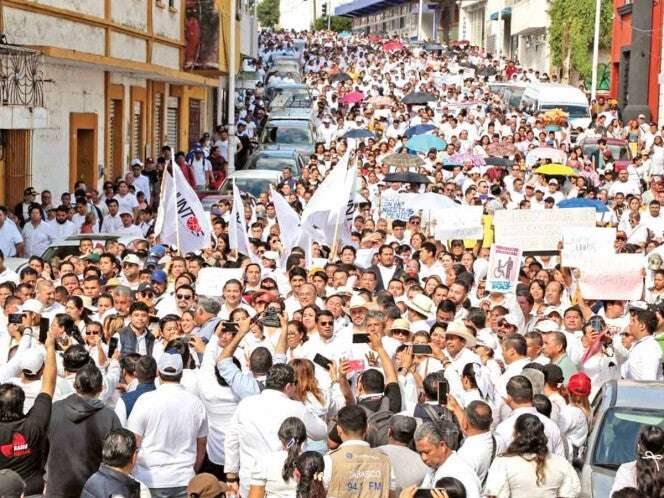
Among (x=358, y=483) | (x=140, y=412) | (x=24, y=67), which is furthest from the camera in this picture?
(x=24, y=67)

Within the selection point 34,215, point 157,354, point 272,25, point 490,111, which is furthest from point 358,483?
point 272,25

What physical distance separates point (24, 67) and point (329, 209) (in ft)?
23.1

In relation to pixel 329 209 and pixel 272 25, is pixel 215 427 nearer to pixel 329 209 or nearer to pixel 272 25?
pixel 329 209

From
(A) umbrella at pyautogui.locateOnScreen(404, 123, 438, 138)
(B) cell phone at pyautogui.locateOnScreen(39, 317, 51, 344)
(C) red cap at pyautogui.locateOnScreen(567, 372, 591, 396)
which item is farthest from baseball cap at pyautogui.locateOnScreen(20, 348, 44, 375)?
(A) umbrella at pyautogui.locateOnScreen(404, 123, 438, 138)

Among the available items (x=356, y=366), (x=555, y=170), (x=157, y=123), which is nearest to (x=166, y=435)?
(x=356, y=366)

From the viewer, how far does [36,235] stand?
19922mm

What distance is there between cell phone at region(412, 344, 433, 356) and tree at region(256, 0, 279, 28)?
126487 mm

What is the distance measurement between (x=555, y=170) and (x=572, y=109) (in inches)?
728

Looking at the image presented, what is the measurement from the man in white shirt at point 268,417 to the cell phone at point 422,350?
6.31 ft

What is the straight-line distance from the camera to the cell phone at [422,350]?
1134 centimetres

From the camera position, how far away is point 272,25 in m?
136

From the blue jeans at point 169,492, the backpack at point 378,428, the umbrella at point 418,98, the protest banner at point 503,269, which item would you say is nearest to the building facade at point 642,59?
the umbrella at point 418,98

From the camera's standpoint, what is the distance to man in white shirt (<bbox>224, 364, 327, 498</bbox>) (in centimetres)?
938

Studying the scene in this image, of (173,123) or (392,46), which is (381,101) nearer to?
(173,123)
